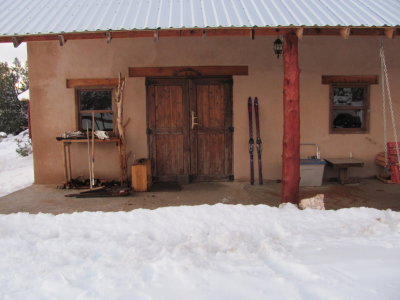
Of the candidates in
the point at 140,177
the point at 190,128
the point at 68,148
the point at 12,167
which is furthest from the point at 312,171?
the point at 12,167

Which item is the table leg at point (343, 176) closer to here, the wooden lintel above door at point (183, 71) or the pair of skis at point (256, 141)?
the pair of skis at point (256, 141)

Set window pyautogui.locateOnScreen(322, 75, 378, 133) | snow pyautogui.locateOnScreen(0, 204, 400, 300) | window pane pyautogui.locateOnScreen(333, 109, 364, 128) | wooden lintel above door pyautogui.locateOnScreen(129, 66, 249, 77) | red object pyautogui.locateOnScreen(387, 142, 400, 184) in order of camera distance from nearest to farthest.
A: snow pyautogui.locateOnScreen(0, 204, 400, 300), red object pyautogui.locateOnScreen(387, 142, 400, 184), wooden lintel above door pyautogui.locateOnScreen(129, 66, 249, 77), window pyautogui.locateOnScreen(322, 75, 378, 133), window pane pyautogui.locateOnScreen(333, 109, 364, 128)

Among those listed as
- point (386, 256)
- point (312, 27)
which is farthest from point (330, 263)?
point (312, 27)

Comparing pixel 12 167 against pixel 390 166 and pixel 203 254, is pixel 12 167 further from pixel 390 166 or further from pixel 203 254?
pixel 390 166

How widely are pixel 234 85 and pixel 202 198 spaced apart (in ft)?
8.41

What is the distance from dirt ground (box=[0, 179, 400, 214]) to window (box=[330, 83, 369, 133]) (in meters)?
1.27

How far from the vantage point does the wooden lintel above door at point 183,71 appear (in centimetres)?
702

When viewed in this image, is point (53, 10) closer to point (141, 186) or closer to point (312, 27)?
point (141, 186)

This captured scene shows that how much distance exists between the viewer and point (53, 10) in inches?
220

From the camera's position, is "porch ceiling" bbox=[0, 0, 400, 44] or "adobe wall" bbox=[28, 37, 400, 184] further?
"adobe wall" bbox=[28, 37, 400, 184]

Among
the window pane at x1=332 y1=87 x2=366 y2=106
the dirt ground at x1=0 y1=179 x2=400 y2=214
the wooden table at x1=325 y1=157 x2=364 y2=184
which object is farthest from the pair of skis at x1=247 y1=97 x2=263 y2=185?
the window pane at x1=332 y1=87 x2=366 y2=106

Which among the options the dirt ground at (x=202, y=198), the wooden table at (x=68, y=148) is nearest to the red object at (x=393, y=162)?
Answer: the dirt ground at (x=202, y=198)

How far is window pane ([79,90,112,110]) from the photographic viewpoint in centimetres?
721

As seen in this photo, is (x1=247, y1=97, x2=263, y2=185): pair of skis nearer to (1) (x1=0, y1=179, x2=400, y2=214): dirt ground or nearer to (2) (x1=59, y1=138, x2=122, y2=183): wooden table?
(1) (x1=0, y1=179, x2=400, y2=214): dirt ground
